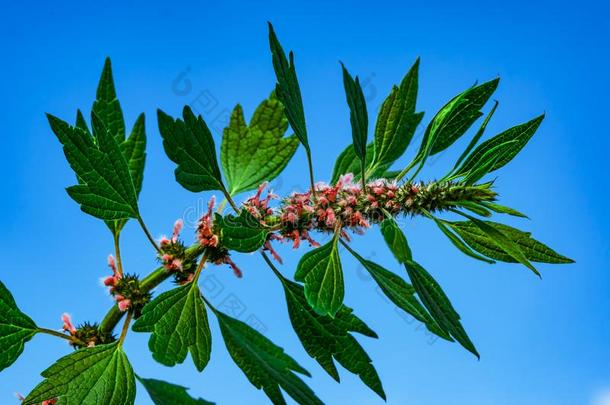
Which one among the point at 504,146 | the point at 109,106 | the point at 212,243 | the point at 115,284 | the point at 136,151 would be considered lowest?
the point at 504,146

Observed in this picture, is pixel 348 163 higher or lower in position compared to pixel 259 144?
lower

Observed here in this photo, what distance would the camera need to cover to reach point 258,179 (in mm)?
2814

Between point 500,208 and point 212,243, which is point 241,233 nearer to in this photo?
point 212,243

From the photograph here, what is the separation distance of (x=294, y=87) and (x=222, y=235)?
2.07 ft

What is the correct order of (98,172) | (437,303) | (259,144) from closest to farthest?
(437,303)
(98,172)
(259,144)

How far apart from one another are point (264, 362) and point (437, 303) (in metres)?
0.65

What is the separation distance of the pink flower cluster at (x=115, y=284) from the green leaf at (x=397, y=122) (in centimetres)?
111

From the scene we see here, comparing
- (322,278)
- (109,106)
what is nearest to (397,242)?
(322,278)

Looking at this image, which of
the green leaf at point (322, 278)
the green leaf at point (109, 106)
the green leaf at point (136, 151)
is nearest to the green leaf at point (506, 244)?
the green leaf at point (322, 278)

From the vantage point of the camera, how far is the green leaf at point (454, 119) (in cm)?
257

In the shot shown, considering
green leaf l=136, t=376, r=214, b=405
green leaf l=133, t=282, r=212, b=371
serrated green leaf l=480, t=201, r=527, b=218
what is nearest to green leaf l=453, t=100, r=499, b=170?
serrated green leaf l=480, t=201, r=527, b=218

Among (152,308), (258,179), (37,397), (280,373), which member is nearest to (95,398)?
(37,397)

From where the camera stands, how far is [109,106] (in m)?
2.95

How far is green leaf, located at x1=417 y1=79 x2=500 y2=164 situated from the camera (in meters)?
2.57
